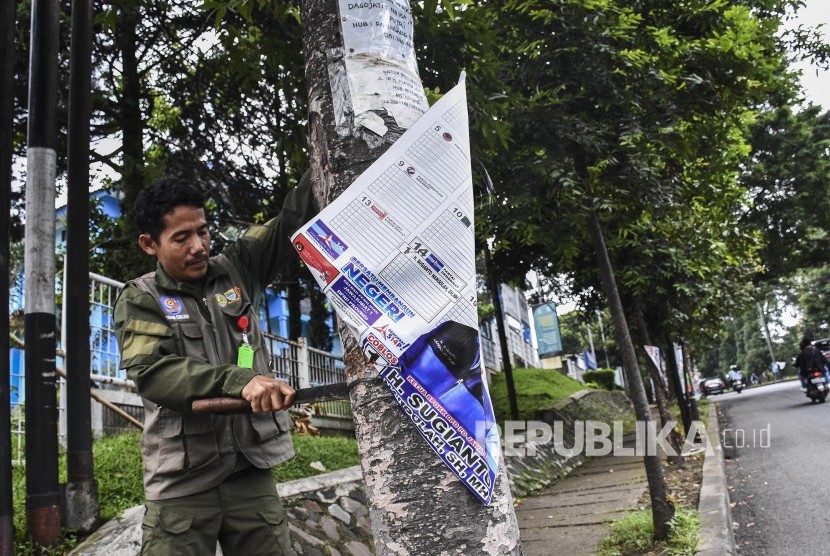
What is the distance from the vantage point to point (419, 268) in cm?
174

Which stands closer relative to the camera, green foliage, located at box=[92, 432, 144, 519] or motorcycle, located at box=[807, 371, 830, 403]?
green foliage, located at box=[92, 432, 144, 519]

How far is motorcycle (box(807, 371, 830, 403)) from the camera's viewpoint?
16.3m

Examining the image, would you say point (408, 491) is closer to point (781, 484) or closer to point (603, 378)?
point (781, 484)

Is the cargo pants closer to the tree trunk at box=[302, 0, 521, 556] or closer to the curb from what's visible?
the tree trunk at box=[302, 0, 521, 556]

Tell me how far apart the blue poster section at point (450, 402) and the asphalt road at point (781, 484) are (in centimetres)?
443

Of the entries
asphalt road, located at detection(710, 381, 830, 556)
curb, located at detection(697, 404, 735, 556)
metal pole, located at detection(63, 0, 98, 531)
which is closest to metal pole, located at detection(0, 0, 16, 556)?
metal pole, located at detection(63, 0, 98, 531)

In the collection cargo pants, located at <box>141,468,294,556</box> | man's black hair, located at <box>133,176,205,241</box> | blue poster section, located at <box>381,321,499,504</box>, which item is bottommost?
cargo pants, located at <box>141,468,294,556</box>

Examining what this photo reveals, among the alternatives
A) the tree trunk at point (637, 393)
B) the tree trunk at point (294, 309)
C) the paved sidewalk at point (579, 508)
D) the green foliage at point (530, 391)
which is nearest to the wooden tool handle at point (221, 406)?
the paved sidewalk at point (579, 508)

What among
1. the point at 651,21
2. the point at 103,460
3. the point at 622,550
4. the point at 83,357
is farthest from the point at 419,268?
the point at 651,21

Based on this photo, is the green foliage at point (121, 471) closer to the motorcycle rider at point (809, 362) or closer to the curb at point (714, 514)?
the curb at point (714, 514)

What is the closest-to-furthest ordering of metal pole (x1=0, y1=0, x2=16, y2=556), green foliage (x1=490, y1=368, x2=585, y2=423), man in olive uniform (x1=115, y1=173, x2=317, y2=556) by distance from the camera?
man in olive uniform (x1=115, y1=173, x2=317, y2=556) < metal pole (x1=0, y1=0, x2=16, y2=556) < green foliage (x1=490, y1=368, x2=585, y2=423)

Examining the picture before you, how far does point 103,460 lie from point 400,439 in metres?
4.35

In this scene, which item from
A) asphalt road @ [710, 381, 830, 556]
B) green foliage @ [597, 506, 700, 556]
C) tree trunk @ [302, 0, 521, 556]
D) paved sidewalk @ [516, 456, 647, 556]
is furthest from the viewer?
paved sidewalk @ [516, 456, 647, 556]

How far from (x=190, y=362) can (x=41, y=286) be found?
2.89m
